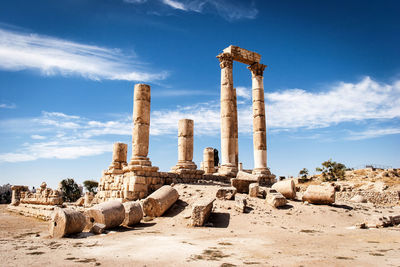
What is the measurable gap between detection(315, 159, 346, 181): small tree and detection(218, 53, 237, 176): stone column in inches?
1041

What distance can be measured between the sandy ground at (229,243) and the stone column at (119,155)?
8962 millimetres

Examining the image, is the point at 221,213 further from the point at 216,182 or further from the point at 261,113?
the point at 261,113

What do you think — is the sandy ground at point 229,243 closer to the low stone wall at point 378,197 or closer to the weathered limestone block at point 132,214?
the weathered limestone block at point 132,214

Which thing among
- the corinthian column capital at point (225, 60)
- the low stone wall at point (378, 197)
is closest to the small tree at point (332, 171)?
the low stone wall at point (378, 197)

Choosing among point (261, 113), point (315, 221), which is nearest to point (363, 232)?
point (315, 221)

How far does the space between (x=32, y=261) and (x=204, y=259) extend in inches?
136

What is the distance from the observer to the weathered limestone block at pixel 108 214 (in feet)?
33.8

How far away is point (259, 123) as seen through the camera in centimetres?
2192

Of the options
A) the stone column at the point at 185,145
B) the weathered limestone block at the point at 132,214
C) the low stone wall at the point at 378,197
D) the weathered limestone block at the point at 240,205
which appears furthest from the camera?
the low stone wall at the point at 378,197

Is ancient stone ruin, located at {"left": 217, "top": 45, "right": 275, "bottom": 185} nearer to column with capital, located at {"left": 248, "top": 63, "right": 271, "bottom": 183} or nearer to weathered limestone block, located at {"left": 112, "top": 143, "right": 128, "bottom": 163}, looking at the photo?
column with capital, located at {"left": 248, "top": 63, "right": 271, "bottom": 183}

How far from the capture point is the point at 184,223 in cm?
1107

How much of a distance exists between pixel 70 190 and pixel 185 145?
38.2 metres

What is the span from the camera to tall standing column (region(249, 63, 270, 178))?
849 inches

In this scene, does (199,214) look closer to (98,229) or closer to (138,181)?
(98,229)
